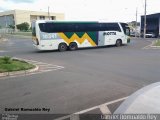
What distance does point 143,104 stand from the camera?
12.8ft

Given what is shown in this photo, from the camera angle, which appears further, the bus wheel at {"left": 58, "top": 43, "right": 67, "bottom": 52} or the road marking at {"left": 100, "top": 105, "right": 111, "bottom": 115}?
the bus wheel at {"left": 58, "top": 43, "right": 67, "bottom": 52}

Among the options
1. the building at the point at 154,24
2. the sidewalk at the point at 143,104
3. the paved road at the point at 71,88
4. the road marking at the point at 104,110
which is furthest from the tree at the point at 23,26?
the sidewalk at the point at 143,104

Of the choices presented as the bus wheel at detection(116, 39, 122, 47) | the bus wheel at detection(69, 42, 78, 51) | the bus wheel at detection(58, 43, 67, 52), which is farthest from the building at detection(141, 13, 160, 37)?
the bus wheel at detection(58, 43, 67, 52)

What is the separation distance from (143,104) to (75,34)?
19.4m

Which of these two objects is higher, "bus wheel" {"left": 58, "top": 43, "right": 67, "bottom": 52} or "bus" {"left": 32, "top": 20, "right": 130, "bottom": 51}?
"bus" {"left": 32, "top": 20, "right": 130, "bottom": 51}

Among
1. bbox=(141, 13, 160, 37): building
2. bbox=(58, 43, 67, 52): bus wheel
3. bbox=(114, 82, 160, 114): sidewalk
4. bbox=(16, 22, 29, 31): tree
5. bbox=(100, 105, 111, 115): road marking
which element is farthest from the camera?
bbox=(16, 22, 29, 31): tree

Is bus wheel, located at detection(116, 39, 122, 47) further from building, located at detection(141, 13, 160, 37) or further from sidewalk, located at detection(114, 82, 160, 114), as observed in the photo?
building, located at detection(141, 13, 160, 37)

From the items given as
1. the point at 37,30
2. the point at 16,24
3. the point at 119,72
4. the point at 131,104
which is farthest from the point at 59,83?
the point at 16,24

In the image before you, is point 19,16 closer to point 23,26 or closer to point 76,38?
point 23,26

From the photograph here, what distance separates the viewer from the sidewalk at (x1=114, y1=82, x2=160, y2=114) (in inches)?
144

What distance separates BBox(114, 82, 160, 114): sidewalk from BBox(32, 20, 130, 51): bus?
17456 millimetres

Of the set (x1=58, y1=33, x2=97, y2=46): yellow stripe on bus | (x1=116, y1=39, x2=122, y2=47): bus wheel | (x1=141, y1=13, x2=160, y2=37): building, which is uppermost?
(x1=141, y1=13, x2=160, y2=37): building

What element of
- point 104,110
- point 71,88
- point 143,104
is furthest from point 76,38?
point 143,104

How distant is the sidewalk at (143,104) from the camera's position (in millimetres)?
3654
